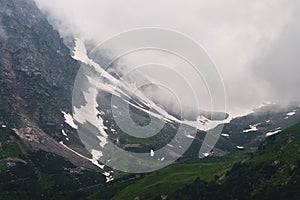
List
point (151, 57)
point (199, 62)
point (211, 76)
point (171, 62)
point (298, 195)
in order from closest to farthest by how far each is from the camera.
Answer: point (211, 76), point (199, 62), point (171, 62), point (151, 57), point (298, 195)

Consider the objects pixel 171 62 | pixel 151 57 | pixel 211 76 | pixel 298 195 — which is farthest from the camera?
pixel 298 195

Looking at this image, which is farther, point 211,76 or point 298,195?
point 298,195

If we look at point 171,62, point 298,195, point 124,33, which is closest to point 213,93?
point 171,62

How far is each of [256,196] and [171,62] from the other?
134774mm

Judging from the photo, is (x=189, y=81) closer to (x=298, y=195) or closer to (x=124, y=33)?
(x=124, y=33)

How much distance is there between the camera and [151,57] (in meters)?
98.6

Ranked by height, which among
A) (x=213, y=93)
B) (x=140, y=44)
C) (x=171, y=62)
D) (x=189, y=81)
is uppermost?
(x=140, y=44)

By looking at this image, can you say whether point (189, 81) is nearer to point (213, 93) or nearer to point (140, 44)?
point (213, 93)

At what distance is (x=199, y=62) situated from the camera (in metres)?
77.0

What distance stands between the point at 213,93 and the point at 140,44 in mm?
24477

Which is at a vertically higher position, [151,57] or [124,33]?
[151,57]

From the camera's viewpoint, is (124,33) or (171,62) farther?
(171,62)

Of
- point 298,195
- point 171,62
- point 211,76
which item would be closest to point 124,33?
point 171,62

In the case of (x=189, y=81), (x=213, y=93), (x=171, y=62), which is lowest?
(x=213, y=93)
